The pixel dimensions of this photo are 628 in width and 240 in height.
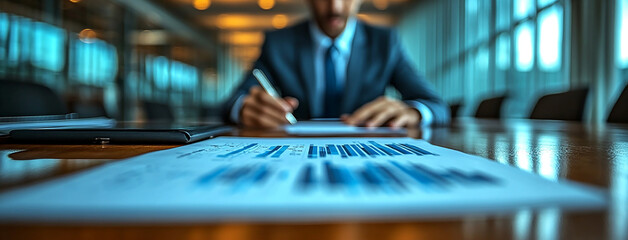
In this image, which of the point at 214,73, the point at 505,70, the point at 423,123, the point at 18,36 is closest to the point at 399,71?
the point at 423,123

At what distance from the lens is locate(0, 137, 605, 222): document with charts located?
→ 10cm

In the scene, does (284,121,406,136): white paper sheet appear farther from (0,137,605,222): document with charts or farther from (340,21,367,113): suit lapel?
(340,21,367,113): suit lapel

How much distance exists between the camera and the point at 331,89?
3.55 feet

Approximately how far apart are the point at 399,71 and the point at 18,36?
2977 millimetres

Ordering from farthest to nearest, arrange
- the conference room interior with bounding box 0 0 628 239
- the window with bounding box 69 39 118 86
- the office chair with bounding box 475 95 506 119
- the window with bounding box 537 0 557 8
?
1. the window with bounding box 69 39 118 86
2. the window with bounding box 537 0 557 8
3. the office chair with bounding box 475 95 506 119
4. the conference room interior with bounding box 0 0 628 239

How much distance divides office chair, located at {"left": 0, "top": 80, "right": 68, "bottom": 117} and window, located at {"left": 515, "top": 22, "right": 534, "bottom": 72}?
294 centimetres

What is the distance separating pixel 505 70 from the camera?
3117 millimetres

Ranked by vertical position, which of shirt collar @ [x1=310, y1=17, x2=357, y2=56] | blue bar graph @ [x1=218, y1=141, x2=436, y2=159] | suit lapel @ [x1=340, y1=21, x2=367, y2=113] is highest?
shirt collar @ [x1=310, y1=17, x2=357, y2=56]

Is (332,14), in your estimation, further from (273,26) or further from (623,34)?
(273,26)

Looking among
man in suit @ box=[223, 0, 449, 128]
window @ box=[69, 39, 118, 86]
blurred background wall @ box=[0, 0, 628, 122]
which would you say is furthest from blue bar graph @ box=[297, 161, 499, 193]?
window @ box=[69, 39, 118, 86]

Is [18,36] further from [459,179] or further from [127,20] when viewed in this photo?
[459,179]

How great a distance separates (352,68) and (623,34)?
5.39 feet

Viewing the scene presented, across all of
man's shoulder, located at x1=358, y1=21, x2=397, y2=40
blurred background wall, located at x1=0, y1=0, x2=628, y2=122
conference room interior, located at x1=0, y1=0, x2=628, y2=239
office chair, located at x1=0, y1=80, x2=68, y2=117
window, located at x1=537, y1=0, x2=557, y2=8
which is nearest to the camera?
conference room interior, located at x1=0, y1=0, x2=628, y2=239

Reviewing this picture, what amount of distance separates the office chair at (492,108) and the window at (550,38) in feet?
2.91
